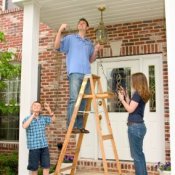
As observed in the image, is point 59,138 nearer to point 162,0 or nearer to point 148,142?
point 148,142

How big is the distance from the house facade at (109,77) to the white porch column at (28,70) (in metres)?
1.26

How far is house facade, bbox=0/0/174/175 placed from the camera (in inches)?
222

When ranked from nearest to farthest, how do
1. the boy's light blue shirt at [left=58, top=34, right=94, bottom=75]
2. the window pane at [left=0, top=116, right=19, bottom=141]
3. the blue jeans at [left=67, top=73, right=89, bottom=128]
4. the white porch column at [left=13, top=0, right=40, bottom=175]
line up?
the blue jeans at [left=67, top=73, right=89, bottom=128]
the boy's light blue shirt at [left=58, top=34, right=94, bottom=75]
the white porch column at [left=13, top=0, right=40, bottom=175]
the window pane at [left=0, top=116, right=19, bottom=141]

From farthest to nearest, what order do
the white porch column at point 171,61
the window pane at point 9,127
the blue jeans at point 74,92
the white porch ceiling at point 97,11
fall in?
the window pane at point 9,127
the white porch ceiling at point 97,11
the blue jeans at point 74,92
the white porch column at point 171,61

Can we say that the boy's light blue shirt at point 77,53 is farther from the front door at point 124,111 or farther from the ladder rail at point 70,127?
the front door at point 124,111

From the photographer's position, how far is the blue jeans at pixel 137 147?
152 inches

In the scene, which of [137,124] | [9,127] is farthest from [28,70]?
[9,127]

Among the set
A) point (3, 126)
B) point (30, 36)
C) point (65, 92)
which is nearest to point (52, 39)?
point (65, 92)

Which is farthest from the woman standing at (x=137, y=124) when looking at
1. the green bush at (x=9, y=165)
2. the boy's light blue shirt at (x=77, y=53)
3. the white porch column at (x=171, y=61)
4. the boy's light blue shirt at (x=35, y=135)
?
the green bush at (x=9, y=165)

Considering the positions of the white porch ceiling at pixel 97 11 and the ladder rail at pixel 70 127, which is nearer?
the ladder rail at pixel 70 127

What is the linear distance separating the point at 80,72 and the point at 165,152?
2.40 m

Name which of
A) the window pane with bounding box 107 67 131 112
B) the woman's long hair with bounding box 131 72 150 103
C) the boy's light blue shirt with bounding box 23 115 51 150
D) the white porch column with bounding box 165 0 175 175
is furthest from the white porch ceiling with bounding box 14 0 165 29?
the boy's light blue shirt with bounding box 23 115 51 150

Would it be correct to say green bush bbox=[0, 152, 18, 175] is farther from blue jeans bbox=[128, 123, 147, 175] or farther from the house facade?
blue jeans bbox=[128, 123, 147, 175]

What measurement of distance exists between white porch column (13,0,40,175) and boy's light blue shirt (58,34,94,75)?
0.56 meters
